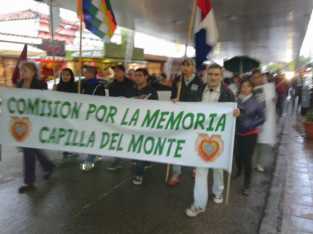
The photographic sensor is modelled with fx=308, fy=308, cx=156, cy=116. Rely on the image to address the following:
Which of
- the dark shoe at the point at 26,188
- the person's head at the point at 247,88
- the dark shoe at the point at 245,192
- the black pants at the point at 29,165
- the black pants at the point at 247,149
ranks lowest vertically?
the dark shoe at the point at 26,188

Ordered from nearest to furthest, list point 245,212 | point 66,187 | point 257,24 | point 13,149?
1. point 245,212
2. point 66,187
3. point 13,149
4. point 257,24

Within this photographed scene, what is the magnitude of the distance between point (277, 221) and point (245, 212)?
410 millimetres

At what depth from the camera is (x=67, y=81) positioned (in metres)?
5.64

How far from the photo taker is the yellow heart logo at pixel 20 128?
4305 millimetres

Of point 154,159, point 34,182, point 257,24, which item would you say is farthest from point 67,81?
point 257,24

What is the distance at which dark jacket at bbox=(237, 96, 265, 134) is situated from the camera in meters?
4.41

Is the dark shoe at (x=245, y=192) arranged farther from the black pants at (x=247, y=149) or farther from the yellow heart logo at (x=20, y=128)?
the yellow heart logo at (x=20, y=128)

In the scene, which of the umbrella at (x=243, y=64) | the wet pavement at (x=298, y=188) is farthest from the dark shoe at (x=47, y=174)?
the umbrella at (x=243, y=64)

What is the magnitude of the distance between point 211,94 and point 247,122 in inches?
36.6

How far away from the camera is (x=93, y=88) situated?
18.0 ft

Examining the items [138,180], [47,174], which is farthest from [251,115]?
[47,174]

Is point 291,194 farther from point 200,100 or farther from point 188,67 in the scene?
point 188,67

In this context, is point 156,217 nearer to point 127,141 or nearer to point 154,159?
point 154,159

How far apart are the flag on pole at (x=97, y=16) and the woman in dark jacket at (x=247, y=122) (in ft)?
9.34
